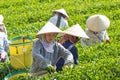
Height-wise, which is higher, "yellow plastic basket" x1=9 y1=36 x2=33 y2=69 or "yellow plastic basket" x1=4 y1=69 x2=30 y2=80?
"yellow plastic basket" x1=9 y1=36 x2=33 y2=69

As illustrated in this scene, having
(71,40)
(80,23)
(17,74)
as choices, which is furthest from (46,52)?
(80,23)

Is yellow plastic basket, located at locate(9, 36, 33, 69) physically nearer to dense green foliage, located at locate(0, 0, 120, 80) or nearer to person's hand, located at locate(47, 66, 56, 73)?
dense green foliage, located at locate(0, 0, 120, 80)

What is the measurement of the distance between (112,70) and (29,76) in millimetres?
1625

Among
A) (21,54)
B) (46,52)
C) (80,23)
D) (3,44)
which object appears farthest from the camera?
(80,23)

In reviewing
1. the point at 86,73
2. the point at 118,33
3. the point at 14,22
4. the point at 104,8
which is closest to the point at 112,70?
the point at 86,73

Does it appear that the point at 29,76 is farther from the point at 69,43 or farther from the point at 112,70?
the point at 112,70

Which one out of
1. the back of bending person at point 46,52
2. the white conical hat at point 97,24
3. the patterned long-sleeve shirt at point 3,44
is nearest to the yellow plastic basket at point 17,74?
the back of bending person at point 46,52

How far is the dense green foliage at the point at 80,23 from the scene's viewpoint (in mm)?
7270

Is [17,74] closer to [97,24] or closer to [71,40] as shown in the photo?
[71,40]

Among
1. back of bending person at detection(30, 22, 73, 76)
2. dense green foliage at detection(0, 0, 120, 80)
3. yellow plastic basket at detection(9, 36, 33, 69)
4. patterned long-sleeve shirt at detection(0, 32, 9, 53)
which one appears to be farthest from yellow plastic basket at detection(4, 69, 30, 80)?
patterned long-sleeve shirt at detection(0, 32, 9, 53)

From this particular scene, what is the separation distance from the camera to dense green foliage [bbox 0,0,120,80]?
7.27m

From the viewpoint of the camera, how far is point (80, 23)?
13445 mm

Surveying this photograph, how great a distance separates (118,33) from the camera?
10.9m

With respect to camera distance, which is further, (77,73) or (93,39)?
(93,39)
